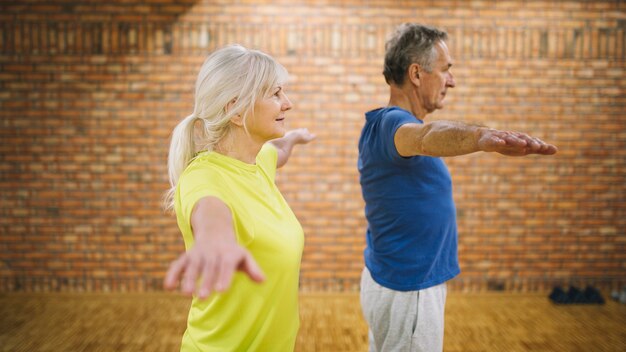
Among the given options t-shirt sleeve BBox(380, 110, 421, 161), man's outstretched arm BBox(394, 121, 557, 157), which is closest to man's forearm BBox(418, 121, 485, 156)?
man's outstretched arm BBox(394, 121, 557, 157)

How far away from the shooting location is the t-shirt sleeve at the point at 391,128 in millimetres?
1615

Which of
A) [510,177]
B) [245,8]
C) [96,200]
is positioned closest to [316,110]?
[245,8]

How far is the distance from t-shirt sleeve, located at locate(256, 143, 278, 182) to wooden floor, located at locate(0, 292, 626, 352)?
204 cm

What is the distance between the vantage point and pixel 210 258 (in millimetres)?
773

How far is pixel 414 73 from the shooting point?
1963 mm

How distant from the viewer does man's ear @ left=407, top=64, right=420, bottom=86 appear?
6.43 ft

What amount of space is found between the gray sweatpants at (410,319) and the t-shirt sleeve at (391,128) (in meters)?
0.51

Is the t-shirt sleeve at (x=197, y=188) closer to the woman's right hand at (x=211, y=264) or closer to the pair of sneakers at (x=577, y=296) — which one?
the woman's right hand at (x=211, y=264)

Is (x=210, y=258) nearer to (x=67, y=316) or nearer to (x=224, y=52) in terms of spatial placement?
(x=224, y=52)

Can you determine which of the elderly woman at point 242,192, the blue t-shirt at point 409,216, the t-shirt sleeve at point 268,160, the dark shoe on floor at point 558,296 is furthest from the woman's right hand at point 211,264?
the dark shoe on floor at point 558,296

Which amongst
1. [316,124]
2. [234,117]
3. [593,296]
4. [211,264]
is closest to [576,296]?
[593,296]

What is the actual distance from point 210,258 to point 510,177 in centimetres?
434

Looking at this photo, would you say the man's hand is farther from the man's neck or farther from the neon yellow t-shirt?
the man's neck

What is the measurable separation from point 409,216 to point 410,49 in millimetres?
668
